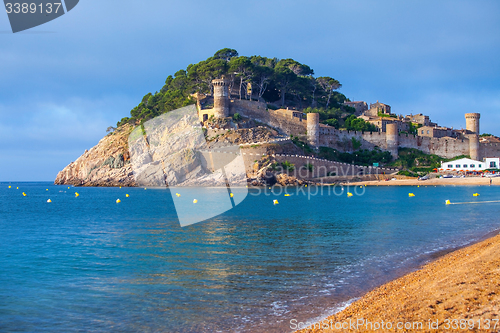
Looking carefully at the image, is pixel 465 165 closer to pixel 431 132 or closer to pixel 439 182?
pixel 431 132

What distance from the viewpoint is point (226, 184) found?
3981cm

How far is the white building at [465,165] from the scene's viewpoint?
4581cm

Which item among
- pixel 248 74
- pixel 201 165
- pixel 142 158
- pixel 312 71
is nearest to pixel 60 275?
pixel 201 165

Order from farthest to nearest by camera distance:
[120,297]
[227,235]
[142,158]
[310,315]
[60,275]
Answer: [142,158], [227,235], [60,275], [120,297], [310,315]

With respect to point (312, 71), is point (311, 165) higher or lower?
lower

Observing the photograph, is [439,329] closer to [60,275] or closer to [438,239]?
[60,275]

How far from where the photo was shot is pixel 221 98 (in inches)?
1629

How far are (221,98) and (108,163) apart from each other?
51.8 feet

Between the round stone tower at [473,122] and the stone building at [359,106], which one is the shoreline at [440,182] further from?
the stone building at [359,106]

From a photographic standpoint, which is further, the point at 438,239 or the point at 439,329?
the point at 438,239

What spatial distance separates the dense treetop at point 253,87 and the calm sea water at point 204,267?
100 ft

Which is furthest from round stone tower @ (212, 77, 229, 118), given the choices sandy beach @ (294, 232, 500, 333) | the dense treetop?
sandy beach @ (294, 232, 500, 333)

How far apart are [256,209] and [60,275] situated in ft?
49.2

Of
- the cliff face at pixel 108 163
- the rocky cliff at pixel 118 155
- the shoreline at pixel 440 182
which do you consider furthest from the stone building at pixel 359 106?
the cliff face at pixel 108 163
